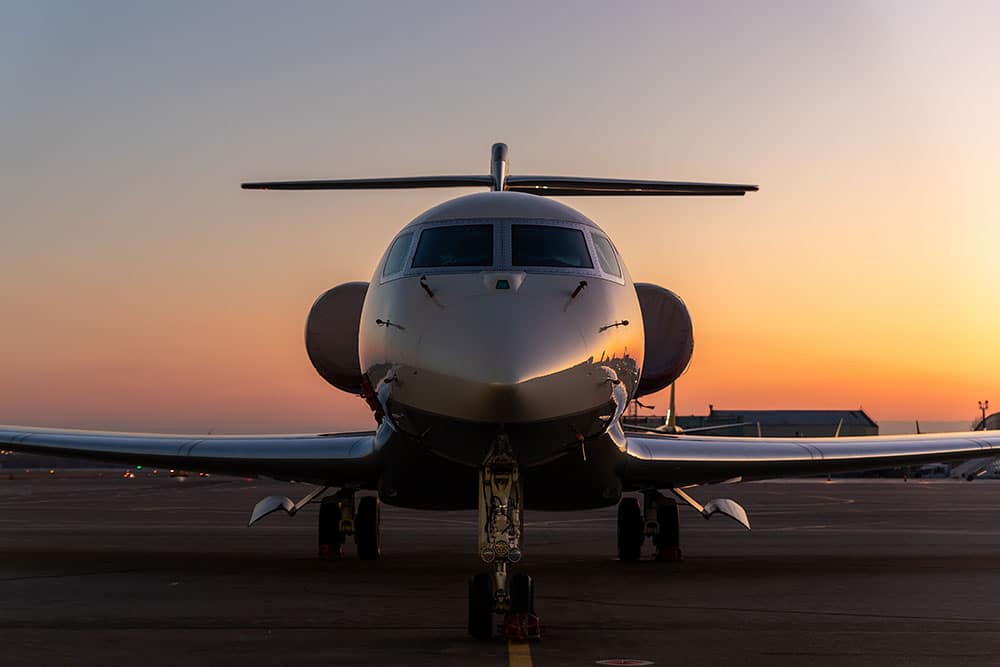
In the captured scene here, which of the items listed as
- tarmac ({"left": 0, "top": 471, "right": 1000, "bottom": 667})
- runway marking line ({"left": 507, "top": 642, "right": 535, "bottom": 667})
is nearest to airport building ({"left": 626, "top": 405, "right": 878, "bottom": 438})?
tarmac ({"left": 0, "top": 471, "right": 1000, "bottom": 667})

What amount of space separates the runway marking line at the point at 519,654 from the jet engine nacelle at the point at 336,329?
6.66 meters

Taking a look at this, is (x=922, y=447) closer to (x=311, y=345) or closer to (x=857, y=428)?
(x=311, y=345)

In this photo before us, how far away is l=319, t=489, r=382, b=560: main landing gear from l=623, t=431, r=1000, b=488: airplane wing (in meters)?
3.57

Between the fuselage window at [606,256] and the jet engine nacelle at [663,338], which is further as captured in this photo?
the jet engine nacelle at [663,338]

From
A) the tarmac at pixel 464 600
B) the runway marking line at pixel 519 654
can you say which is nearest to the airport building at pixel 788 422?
the tarmac at pixel 464 600

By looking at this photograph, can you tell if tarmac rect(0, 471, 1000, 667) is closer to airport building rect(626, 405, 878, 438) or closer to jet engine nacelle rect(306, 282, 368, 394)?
jet engine nacelle rect(306, 282, 368, 394)

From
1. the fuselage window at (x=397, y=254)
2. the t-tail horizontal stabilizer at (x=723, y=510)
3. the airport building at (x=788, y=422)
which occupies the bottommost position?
the airport building at (x=788, y=422)

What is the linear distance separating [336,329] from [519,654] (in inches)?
286

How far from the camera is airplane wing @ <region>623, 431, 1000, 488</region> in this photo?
13.3 m

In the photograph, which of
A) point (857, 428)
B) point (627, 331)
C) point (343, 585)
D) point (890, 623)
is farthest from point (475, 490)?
point (857, 428)

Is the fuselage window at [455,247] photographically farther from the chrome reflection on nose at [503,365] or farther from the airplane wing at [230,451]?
the airplane wing at [230,451]

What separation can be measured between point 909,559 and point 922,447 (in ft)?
4.49

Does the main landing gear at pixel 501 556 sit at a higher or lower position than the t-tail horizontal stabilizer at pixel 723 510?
higher

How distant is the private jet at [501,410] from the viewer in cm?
897
